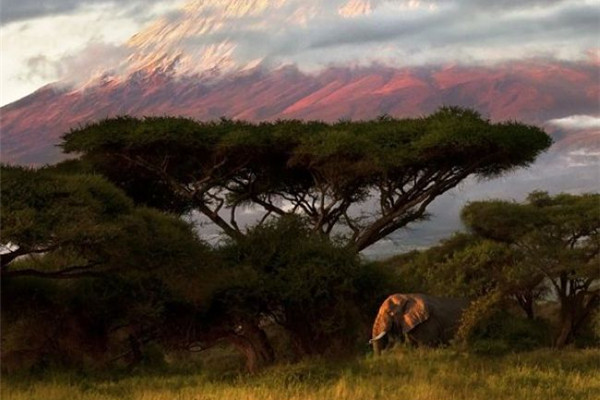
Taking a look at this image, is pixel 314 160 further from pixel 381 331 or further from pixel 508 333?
pixel 508 333

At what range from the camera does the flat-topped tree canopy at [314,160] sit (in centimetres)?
2886

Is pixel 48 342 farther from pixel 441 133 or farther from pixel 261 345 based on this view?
pixel 441 133

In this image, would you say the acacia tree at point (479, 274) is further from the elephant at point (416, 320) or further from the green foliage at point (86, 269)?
the green foliage at point (86, 269)

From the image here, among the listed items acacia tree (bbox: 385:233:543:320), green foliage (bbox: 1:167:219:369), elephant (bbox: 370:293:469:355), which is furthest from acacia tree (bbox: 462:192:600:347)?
green foliage (bbox: 1:167:219:369)

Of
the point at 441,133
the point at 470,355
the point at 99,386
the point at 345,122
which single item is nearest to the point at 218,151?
the point at 345,122

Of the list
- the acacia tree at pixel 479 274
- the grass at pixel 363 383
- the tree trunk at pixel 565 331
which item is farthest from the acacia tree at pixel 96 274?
the tree trunk at pixel 565 331

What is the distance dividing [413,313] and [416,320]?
1.36 feet

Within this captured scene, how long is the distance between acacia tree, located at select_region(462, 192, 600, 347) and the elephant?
167 inches

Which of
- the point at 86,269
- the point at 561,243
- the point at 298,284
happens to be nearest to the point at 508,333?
the point at 561,243

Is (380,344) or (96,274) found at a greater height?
(96,274)

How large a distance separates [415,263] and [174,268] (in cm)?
2403

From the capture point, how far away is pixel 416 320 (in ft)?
88.7

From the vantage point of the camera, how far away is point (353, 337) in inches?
894

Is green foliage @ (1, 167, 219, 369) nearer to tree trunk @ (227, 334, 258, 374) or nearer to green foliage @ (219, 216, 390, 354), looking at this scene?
green foliage @ (219, 216, 390, 354)
